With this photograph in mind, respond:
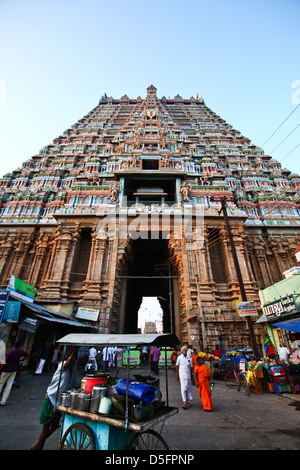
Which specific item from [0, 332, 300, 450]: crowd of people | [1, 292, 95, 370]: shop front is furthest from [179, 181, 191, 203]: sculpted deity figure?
[1, 292, 95, 370]: shop front

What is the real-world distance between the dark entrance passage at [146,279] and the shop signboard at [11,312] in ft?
41.7

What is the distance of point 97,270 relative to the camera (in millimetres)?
17250

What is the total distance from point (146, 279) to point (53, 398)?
25.0 meters

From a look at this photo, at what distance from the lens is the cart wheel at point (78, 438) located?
3203 millimetres

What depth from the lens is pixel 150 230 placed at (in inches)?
742

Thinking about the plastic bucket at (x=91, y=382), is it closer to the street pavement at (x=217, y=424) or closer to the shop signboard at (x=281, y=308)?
the street pavement at (x=217, y=424)

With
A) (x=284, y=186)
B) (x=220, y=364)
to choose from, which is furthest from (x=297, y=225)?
(x=220, y=364)

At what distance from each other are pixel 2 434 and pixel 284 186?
31.3 meters

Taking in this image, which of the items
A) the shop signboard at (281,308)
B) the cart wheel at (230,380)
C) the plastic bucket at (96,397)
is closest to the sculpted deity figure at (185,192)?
the shop signboard at (281,308)

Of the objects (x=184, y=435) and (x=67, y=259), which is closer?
(x=184, y=435)

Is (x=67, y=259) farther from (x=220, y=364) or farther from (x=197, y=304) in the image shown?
(x=220, y=364)

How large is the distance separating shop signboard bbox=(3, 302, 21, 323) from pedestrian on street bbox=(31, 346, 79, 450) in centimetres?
612
